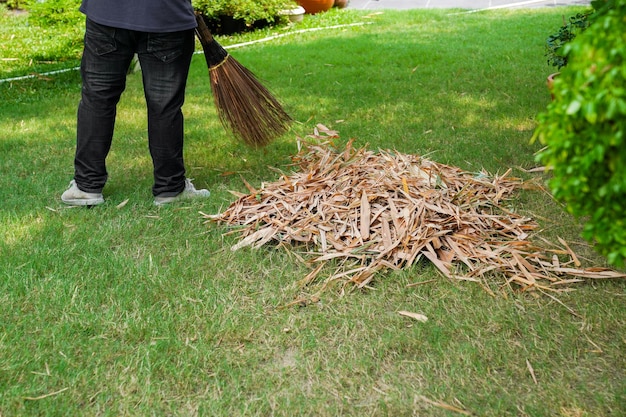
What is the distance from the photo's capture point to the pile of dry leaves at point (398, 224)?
2.78m

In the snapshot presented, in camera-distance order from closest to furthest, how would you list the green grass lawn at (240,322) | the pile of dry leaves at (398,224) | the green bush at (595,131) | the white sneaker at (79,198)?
the green bush at (595,131)
the green grass lawn at (240,322)
the pile of dry leaves at (398,224)
the white sneaker at (79,198)

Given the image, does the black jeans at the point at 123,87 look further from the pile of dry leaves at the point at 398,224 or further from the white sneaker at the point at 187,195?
the pile of dry leaves at the point at 398,224

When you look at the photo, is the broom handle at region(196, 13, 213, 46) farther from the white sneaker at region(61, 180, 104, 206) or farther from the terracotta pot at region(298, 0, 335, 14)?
the terracotta pot at region(298, 0, 335, 14)

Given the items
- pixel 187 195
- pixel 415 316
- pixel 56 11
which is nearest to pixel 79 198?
pixel 187 195

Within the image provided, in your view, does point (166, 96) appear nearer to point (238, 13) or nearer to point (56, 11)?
point (238, 13)

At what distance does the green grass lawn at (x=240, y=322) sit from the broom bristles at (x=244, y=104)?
266mm

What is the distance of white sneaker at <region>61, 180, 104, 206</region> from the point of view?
3484mm

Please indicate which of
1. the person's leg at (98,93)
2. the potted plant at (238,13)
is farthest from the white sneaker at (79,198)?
the potted plant at (238,13)

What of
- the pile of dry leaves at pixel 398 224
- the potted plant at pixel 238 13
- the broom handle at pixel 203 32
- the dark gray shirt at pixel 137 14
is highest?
the dark gray shirt at pixel 137 14

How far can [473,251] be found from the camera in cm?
285

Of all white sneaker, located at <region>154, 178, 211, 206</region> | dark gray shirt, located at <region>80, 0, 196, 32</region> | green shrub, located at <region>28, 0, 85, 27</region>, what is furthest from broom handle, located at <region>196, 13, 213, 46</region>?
green shrub, located at <region>28, 0, 85, 27</region>

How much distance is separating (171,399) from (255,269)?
2.87 feet

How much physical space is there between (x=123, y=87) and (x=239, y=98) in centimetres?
65

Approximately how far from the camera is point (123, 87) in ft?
11.3
